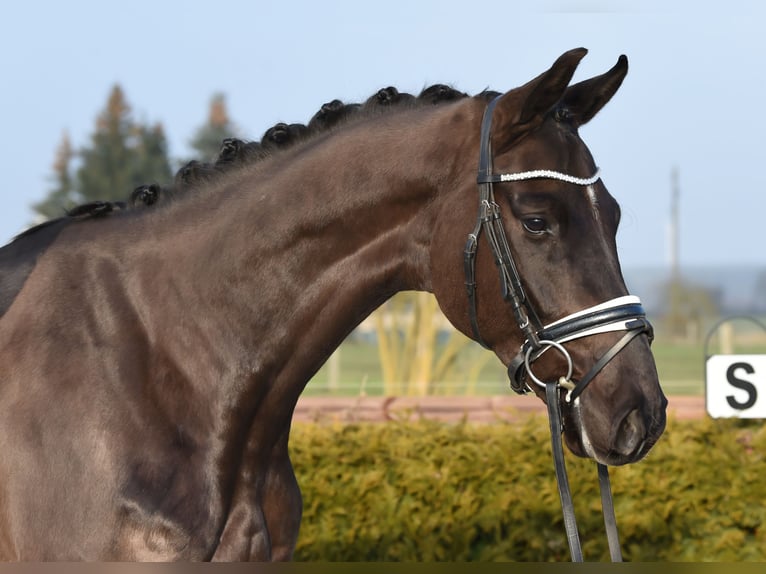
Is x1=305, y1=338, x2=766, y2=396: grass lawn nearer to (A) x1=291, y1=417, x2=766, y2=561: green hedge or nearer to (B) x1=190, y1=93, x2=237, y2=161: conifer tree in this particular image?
(A) x1=291, y1=417, x2=766, y2=561: green hedge

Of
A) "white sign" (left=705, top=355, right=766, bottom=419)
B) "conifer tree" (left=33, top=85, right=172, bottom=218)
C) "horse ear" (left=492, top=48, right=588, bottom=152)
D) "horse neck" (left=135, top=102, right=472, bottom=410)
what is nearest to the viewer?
"horse ear" (left=492, top=48, right=588, bottom=152)

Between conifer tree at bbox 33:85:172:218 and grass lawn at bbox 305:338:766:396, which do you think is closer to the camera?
grass lawn at bbox 305:338:766:396

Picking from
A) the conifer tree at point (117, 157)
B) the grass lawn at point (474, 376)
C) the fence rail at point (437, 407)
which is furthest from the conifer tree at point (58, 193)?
the fence rail at point (437, 407)

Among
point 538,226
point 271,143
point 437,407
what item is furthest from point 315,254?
point 437,407

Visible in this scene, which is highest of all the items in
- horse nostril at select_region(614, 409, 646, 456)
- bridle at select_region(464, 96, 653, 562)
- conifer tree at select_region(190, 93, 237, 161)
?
conifer tree at select_region(190, 93, 237, 161)

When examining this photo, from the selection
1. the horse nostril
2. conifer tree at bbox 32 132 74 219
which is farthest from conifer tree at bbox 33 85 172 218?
the horse nostril

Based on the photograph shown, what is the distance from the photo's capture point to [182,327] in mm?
2916

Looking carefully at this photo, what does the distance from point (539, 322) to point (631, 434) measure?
14.7 inches

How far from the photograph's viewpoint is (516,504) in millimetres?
5473

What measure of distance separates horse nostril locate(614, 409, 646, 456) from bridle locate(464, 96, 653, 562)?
0.14m

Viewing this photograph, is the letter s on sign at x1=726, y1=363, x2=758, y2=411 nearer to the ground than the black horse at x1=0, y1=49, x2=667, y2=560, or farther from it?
nearer to the ground

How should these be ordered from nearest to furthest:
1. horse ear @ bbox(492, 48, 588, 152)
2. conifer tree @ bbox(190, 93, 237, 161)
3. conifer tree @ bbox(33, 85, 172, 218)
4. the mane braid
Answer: horse ear @ bbox(492, 48, 588, 152) → the mane braid → conifer tree @ bbox(33, 85, 172, 218) → conifer tree @ bbox(190, 93, 237, 161)

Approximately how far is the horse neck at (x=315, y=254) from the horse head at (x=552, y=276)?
125 millimetres

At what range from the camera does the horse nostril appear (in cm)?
260
